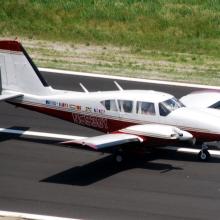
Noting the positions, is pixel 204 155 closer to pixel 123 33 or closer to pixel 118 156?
pixel 118 156

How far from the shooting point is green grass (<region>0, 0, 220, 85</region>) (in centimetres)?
4259

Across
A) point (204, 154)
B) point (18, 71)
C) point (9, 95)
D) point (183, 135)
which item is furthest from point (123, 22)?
point (183, 135)

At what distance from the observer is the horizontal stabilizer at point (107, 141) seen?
84.5 feet

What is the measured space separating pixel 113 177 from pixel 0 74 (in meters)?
6.26

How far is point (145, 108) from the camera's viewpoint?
28.1 meters

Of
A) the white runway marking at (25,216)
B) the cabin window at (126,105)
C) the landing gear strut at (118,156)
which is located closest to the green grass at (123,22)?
the cabin window at (126,105)

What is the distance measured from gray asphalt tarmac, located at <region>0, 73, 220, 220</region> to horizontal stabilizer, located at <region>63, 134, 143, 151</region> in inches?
35.8

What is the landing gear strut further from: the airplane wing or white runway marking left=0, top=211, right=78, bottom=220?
white runway marking left=0, top=211, right=78, bottom=220

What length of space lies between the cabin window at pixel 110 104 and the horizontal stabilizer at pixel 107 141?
1.29 metres

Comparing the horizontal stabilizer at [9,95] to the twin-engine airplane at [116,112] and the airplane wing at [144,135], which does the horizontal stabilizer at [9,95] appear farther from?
the airplane wing at [144,135]

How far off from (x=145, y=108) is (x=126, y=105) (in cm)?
66

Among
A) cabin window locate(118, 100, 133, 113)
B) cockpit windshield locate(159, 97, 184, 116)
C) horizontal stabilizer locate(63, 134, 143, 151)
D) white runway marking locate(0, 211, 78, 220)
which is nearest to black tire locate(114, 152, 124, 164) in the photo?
horizontal stabilizer locate(63, 134, 143, 151)

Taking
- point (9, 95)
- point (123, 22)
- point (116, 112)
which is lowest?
point (116, 112)

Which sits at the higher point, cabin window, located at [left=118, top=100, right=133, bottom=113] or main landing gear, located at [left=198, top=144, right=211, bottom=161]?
cabin window, located at [left=118, top=100, right=133, bottom=113]
